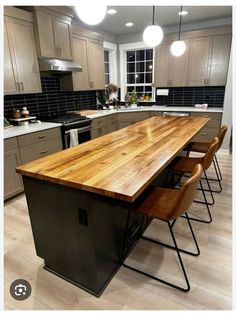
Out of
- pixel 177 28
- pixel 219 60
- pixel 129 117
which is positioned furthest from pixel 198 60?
pixel 129 117

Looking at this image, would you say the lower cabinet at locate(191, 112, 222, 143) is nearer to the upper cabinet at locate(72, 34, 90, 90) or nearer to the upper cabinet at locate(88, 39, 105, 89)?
the upper cabinet at locate(88, 39, 105, 89)

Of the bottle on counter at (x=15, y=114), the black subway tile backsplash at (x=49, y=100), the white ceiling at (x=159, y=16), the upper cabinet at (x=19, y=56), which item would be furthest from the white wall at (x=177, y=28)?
the bottle on counter at (x=15, y=114)

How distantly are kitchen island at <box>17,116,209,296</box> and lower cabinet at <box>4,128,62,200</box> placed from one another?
3.94 ft

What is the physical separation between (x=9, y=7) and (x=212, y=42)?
141 inches

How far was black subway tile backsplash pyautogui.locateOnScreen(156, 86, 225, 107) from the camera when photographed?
Result: 15.2ft

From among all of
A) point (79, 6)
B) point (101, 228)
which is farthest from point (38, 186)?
point (79, 6)

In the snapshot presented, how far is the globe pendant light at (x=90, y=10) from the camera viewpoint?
4.85 ft

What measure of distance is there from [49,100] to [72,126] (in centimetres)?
84

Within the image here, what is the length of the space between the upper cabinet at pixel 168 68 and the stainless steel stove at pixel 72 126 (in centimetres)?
213

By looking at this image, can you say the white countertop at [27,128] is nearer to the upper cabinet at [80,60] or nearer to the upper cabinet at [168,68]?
the upper cabinet at [80,60]

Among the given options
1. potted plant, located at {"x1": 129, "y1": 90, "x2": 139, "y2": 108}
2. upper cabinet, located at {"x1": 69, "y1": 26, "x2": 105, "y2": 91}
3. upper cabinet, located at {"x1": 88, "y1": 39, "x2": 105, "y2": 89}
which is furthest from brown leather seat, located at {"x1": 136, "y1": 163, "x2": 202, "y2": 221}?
potted plant, located at {"x1": 129, "y1": 90, "x2": 139, "y2": 108}

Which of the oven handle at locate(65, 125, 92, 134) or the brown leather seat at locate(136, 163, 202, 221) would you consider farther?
the oven handle at locate(65, 125, 92, 134)

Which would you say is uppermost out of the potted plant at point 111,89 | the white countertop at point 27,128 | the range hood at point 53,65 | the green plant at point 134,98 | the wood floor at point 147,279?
the range hood at point 53,65

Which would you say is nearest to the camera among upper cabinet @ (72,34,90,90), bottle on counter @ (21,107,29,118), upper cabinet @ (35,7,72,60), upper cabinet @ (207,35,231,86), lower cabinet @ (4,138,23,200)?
lower cabinet @ (4,138,23,200)
